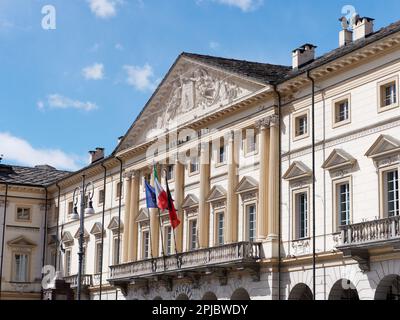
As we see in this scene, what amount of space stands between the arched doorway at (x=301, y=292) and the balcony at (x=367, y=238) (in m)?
4.84

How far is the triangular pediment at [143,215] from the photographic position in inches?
1932

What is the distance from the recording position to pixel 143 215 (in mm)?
49500

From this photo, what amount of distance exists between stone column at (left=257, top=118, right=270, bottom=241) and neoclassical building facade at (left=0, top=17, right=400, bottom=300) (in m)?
0.06

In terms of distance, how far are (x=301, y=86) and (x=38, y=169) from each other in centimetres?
3860

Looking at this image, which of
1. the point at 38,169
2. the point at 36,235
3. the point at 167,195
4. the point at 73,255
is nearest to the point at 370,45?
the point at 167,195

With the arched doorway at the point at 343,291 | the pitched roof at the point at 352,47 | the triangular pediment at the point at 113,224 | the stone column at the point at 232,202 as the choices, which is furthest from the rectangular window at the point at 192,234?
the arched doorway at the point at 343,291

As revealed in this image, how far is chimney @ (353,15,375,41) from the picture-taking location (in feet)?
117

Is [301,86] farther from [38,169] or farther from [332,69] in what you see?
[38,169]

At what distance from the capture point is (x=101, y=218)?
5512 cm

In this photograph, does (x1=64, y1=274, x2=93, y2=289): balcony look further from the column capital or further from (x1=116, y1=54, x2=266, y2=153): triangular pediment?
the column capital

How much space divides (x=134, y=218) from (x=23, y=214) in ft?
54.8

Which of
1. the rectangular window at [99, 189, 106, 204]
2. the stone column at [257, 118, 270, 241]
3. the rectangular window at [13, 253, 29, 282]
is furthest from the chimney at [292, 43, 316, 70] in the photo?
the rectangular window at [13, 253, 29, 282]

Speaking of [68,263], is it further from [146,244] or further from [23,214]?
[146,244]

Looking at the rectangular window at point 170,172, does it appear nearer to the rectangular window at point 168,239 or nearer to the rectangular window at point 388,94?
the rectangular window at point 168,239
